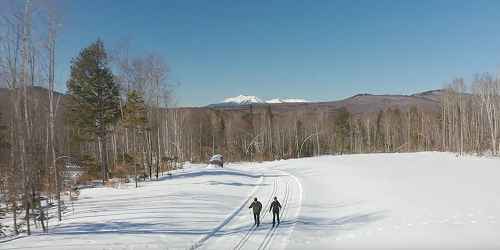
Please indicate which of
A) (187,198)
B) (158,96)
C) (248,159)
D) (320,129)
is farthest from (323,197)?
(320,129)

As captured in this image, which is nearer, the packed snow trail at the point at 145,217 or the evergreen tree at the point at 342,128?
the packed snow trail at the point at 145,217

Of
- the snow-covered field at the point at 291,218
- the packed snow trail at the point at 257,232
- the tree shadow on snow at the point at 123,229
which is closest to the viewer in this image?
the packed snow trail at the point at 257,232

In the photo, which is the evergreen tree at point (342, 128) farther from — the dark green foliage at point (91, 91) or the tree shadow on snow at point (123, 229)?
the tree shadow on snow at point (123, 229)

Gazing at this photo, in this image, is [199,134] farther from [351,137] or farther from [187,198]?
[187,198]

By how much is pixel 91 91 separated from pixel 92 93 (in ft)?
0.79

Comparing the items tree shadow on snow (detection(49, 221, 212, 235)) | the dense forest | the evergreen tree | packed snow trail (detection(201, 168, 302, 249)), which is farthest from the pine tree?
the evergreen tree

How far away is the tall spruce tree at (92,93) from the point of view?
33.5 meters

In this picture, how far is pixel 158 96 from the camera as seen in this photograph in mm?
35125

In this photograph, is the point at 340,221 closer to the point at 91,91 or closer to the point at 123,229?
the point at 123,229

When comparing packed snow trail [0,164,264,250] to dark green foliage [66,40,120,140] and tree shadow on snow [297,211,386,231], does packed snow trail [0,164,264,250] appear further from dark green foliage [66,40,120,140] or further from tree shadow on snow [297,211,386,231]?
dark green foliage [66,40,120,140]

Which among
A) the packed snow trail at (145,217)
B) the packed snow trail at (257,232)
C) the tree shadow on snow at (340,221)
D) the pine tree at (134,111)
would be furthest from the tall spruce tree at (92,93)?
the tree shadow on snow at (340,221)

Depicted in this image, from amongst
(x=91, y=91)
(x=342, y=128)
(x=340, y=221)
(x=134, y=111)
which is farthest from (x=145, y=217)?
(x=342, y=128)

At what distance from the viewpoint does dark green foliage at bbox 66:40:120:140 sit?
33.5 m

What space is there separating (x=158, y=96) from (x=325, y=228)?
850 inches
